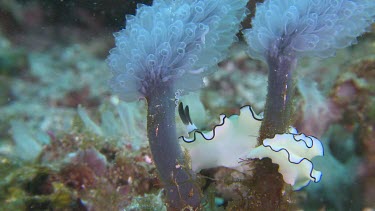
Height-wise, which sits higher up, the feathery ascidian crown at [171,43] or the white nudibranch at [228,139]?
the feathery ascidian crown at [171,43]

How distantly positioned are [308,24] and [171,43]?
60 centimetres

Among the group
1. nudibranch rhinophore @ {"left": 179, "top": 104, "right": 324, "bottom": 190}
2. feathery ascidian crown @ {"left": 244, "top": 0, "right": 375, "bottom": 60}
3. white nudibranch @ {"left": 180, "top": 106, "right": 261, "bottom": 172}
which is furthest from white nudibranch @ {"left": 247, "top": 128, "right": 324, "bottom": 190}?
feathery ascidian crown @ {"left": 244, "top": 0, "right": 375, "bottom": 60}

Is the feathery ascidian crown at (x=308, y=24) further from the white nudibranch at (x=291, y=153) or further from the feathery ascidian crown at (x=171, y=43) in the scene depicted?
the white nudibranch at (x=291, y=153)

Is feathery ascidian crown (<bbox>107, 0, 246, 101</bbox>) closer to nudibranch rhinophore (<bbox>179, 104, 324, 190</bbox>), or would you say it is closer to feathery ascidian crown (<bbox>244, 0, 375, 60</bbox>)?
feathery ascidian crown (<bbox>244, 0, 375, 60</bbox>)

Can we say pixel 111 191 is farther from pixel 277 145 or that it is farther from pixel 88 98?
pixel 88 98

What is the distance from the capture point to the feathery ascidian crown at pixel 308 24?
154cm

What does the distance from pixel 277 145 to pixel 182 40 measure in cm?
64

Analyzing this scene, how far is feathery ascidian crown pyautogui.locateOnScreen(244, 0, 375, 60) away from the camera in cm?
154

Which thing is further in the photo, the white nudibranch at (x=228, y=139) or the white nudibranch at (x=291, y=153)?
the white nudibranch at (x=228, y=139)

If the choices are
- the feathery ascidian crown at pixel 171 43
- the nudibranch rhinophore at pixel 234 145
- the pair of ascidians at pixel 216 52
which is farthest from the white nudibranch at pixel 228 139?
the feathery ascidian crown at pixel 171 43

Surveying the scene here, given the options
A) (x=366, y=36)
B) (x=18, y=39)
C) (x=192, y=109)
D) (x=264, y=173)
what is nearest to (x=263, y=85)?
(x=366, y=36)

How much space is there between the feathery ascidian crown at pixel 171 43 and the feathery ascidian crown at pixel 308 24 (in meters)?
0.15

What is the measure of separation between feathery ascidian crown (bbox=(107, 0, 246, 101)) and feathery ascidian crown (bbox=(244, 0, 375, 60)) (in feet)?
0.49

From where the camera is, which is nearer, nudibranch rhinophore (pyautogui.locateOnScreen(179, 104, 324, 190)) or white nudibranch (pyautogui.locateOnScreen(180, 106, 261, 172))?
nudibranch rhinophore (pyautogui.locateOnScreen(179, 104, 324, 190))
